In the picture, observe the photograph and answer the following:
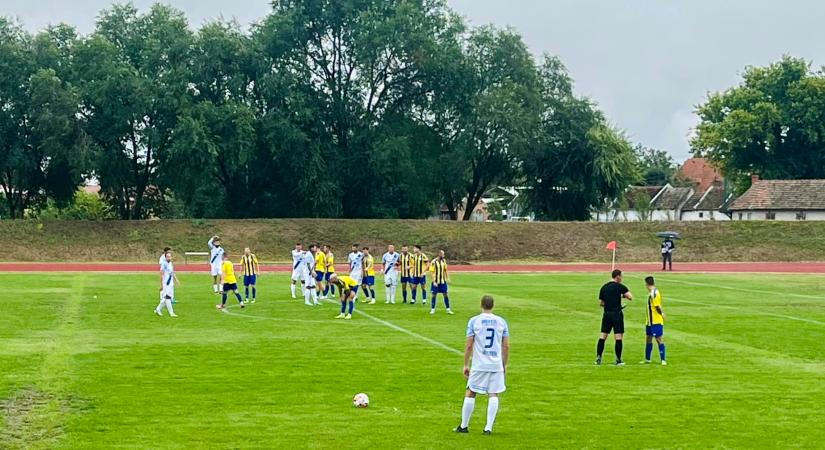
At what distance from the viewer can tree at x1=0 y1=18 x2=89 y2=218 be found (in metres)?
66.4

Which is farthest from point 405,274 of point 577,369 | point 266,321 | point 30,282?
point 30,282

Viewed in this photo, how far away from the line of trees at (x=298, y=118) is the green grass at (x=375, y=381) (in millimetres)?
38414

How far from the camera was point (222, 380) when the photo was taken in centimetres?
1738

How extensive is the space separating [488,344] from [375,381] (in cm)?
460

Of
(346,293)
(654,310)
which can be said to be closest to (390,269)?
(346,293)

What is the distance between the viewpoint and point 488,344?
13328 mm

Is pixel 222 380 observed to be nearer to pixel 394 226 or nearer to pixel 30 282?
pixel 30 282

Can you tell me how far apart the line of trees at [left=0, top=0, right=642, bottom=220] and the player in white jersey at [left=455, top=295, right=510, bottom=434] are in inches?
2176

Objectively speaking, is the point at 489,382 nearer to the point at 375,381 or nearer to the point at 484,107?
the point at 375,381

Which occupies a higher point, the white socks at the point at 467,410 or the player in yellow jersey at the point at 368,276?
the player in yellow jersey at the point at 368,276

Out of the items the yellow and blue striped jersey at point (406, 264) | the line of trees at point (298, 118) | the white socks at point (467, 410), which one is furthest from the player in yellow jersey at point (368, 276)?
the line of trees at point (298, 118)

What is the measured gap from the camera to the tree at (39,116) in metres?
66.4

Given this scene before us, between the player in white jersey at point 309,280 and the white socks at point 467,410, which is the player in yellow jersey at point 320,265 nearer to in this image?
the player in white jersey at point 309,280

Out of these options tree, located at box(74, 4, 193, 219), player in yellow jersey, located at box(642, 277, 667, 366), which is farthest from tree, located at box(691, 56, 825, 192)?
player in yellow jersey, located at box(642, 277, 667, 366)
